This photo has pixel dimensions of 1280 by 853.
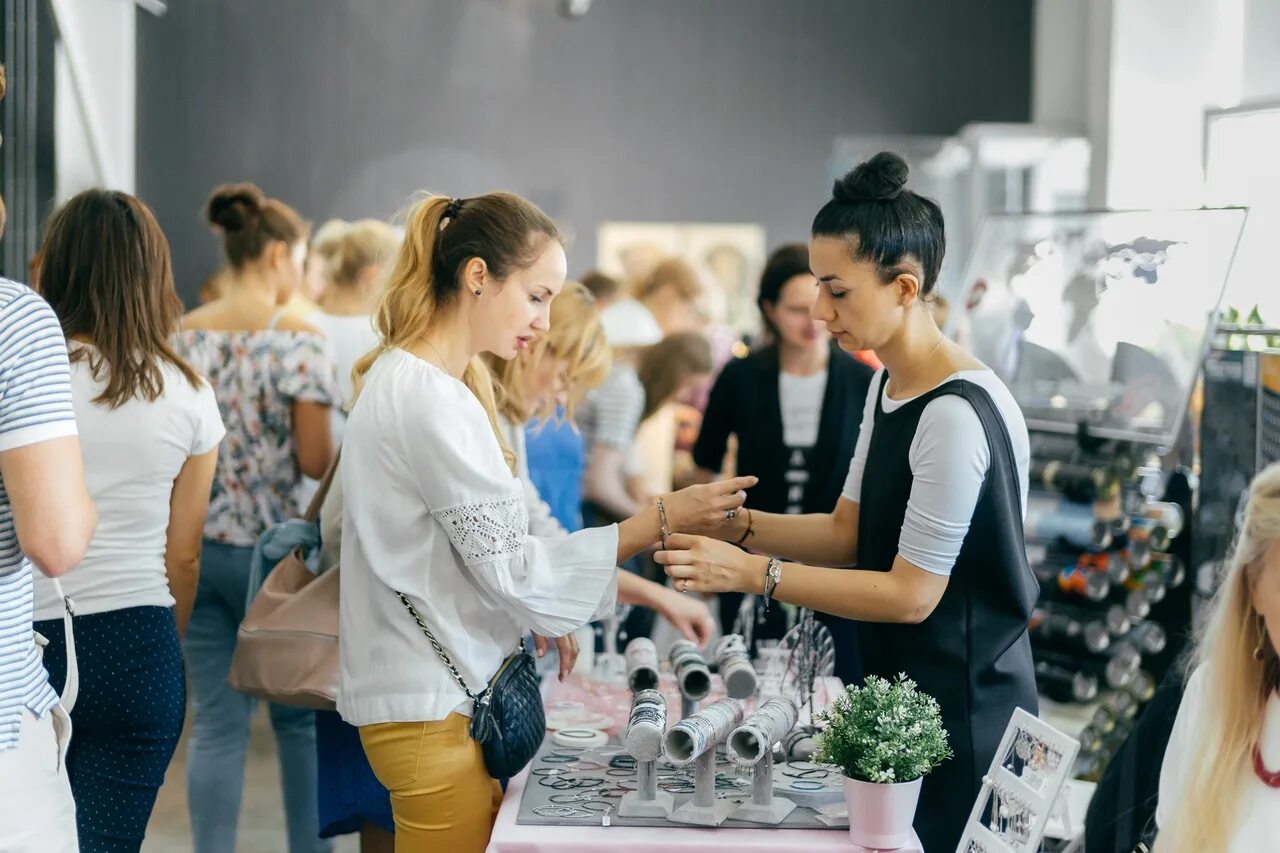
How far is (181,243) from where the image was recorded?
861 cm

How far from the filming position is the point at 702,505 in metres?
2.13

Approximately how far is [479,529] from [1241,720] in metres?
1.02

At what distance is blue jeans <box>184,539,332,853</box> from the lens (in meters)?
3.15

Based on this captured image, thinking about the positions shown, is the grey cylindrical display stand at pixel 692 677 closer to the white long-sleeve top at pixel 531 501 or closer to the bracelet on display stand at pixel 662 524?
the bracelet on display stand at pixel 662 524

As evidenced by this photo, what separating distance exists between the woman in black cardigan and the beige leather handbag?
1573mm

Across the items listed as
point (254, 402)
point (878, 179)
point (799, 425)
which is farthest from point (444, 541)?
point (799, 425)

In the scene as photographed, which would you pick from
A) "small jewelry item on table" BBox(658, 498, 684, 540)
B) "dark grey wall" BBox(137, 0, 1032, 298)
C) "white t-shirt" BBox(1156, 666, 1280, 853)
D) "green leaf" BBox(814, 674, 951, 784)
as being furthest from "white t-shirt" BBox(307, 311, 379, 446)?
"dark grey wall" BBox(137, 0, 1032, 298)

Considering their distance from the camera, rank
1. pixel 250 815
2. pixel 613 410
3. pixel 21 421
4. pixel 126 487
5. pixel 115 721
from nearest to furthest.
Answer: pixel 21 421 → pixel 115 721 → pixel 126 487 → pixel 250 815 → pixel 613 410

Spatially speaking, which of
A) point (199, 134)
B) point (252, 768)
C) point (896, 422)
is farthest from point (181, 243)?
point (896, 422)

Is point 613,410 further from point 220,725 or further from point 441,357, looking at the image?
point 441,357

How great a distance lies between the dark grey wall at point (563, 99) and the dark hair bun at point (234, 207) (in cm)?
548

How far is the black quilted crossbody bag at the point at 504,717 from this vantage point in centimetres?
196

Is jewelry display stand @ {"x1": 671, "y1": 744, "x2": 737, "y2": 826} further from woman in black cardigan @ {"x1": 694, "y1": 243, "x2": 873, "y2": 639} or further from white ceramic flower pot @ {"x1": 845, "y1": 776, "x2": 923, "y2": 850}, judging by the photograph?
woman in black cardigan @ {"x1": 694, "y1": 243, "x2": 873, "y2": 639}

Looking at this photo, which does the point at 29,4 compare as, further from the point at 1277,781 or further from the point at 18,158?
the point at 1277,781
